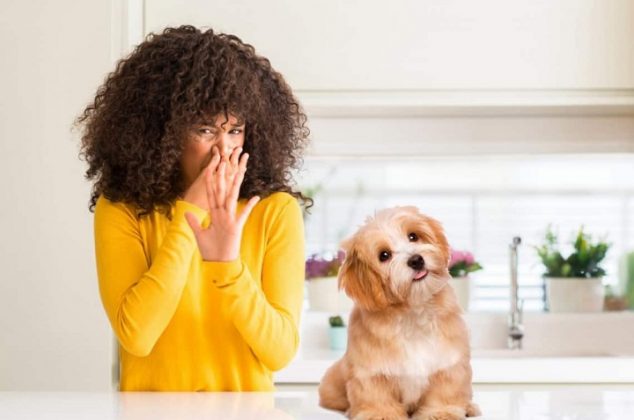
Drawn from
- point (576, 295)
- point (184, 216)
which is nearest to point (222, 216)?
point (184, 216)

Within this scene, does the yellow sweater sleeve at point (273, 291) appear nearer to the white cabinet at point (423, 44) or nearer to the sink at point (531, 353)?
the white cabinet at point (423, 44)

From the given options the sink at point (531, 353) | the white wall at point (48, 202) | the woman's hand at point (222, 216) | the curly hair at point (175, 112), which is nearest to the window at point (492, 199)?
the sink at point (531, 353)

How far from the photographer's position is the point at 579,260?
9.79 feet

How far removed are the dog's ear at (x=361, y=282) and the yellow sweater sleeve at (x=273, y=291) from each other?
0.31 meters

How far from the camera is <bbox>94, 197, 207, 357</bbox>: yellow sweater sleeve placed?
1331mm

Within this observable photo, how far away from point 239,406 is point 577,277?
2.04m

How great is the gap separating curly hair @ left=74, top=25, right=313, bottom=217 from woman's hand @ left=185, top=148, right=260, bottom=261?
0.63ft

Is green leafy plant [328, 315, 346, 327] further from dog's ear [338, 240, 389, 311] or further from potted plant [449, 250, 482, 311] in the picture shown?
dog's ear [338, 240, 389, 311]

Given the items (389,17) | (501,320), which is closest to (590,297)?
(501,320)

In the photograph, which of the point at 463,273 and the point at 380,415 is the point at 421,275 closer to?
the point at 380,415

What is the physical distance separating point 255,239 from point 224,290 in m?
0.21

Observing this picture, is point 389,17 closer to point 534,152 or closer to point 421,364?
point 534,152

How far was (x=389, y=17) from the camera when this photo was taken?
2.61 meters

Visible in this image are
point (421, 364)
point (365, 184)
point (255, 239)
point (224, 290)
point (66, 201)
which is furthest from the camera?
point (365, 184)
